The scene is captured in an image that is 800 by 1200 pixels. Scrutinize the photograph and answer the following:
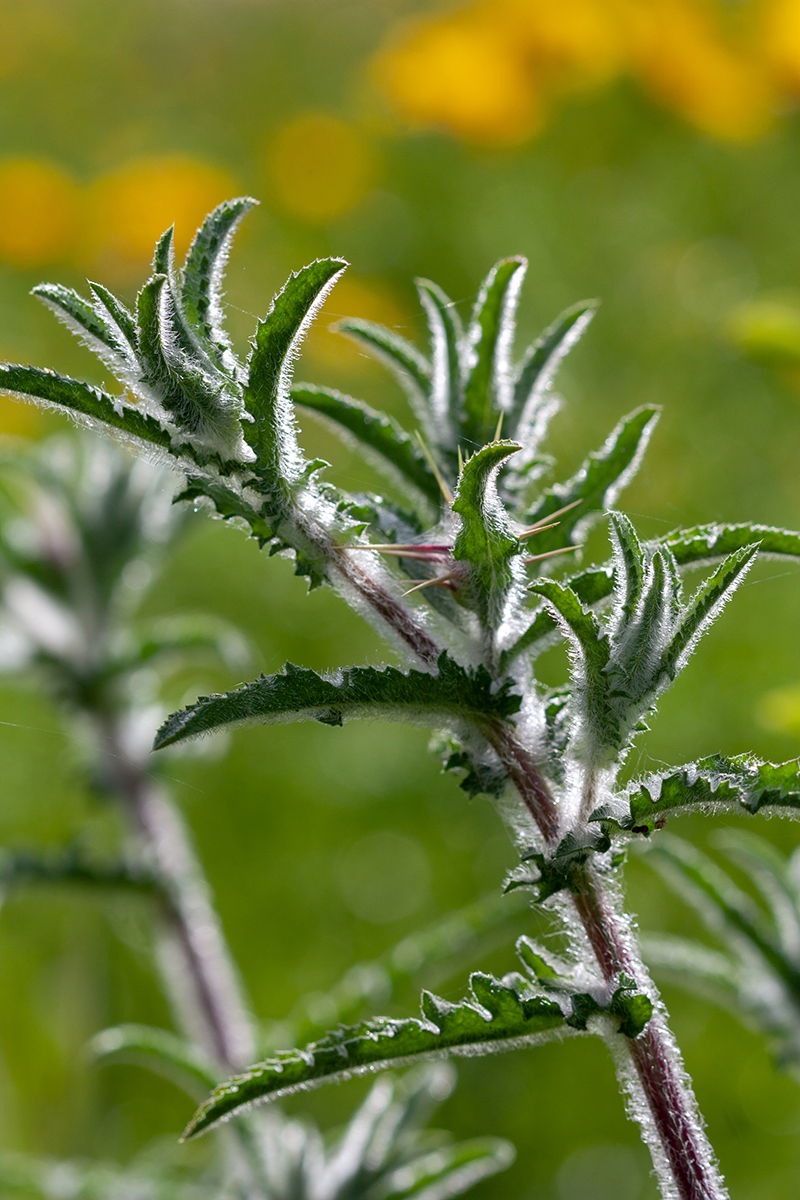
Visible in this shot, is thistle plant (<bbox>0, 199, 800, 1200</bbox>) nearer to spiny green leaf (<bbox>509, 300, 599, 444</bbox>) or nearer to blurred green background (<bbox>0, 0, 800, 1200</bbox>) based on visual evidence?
spiny green leaf (<bbox>509, 300, 599, 444</bbox>)

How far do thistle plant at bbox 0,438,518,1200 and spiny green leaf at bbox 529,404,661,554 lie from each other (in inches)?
29.6

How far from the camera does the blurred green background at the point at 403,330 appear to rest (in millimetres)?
3080

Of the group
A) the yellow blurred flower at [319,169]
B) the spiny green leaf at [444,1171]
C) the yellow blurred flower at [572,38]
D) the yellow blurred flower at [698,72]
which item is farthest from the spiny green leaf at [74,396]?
the yellow blurred flower at [572,38]

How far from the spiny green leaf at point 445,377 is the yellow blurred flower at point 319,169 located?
4731mm

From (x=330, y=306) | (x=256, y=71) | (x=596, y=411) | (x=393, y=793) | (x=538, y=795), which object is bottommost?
(x=538, y=795)

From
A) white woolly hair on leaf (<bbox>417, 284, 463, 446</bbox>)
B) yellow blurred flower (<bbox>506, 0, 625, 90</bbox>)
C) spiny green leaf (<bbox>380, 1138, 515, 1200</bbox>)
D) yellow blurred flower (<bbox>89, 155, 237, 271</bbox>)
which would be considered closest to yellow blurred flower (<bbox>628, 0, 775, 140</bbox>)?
yellow blurred flower (<bbox>506, 0, 625, 90</bbox>)

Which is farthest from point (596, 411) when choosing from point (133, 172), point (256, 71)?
point (256, 71)

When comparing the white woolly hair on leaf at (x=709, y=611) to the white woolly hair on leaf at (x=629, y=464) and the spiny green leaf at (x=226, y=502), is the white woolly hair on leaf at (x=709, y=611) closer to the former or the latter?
the white woolly hair on leaf at (x=629, y=464)

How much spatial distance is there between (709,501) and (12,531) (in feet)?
8.00

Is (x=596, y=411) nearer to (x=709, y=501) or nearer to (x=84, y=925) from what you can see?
(x=709, y=501)

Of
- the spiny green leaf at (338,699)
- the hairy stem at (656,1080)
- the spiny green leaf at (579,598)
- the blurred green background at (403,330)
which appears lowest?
the hairy stem at (656,1080)

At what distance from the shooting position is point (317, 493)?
1.13m

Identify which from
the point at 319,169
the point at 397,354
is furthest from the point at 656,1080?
the point at 319,169

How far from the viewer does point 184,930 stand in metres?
2.26
